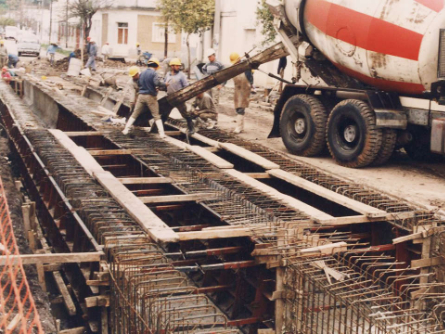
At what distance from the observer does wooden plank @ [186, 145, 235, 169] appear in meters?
10.6

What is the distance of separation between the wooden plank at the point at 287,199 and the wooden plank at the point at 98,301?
244 cm

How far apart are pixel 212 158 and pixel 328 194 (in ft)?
8.77

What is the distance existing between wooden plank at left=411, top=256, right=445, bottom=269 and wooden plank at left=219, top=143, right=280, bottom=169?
3430mm

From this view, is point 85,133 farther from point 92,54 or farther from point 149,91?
point 92,54

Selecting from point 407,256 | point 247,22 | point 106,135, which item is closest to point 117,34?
point 247,22

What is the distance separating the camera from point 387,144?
12.3 meters

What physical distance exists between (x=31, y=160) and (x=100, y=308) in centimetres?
695

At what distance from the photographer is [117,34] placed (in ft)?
177

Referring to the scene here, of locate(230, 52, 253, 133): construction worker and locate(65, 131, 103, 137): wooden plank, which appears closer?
locate(65, 131, 103, 137): wooden plank

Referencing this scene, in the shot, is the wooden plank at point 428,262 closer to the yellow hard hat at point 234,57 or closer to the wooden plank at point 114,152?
the wooden plank at point 114,152

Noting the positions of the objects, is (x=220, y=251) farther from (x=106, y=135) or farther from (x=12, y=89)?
(x=12, y=89)

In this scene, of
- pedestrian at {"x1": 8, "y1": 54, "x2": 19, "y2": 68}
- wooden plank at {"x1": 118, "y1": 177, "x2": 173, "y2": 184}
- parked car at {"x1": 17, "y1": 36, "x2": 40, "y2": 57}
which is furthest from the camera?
parked car at {"x1": 17, "y1": 36, "x2": 40, "y2": 57}

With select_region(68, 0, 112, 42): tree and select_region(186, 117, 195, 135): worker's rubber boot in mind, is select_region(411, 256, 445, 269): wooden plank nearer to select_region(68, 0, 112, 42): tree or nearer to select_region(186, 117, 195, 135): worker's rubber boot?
select_region(186, 117, 195, 135): worker's rubber boot

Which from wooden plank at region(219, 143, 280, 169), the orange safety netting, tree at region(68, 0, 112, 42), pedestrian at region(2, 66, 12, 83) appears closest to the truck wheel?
wooden plank at region(219, 143, 280, 169)
